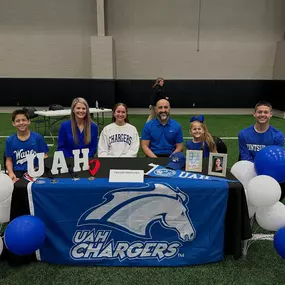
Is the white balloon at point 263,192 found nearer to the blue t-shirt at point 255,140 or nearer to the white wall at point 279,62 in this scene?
the blue t-shirt at point 255,140

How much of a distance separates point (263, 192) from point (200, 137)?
1084 mm

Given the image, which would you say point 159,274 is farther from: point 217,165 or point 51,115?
point 51,115

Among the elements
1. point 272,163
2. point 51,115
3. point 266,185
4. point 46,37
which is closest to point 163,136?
point 272,163

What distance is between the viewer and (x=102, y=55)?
33.6 feet

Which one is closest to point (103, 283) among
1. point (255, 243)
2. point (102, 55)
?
point (255, 243)

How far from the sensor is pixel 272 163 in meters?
2.06

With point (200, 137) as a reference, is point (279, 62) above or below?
Answer: above

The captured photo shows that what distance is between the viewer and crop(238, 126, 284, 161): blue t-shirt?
9.04ft

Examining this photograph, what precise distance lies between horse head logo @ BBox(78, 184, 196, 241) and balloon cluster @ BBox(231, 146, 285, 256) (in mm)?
496

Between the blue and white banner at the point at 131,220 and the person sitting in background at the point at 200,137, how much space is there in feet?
3.09

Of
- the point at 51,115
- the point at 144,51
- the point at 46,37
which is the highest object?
the point at 46,37

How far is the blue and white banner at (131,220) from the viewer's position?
Answer: 1913mm

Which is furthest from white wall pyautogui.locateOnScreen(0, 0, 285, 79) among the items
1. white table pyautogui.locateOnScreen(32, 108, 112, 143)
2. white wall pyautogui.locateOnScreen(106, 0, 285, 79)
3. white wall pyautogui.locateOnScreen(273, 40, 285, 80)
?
white table pyautogui.locateOnScreen(32, 108, 112, 143)

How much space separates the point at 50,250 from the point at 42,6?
36.1 ft
